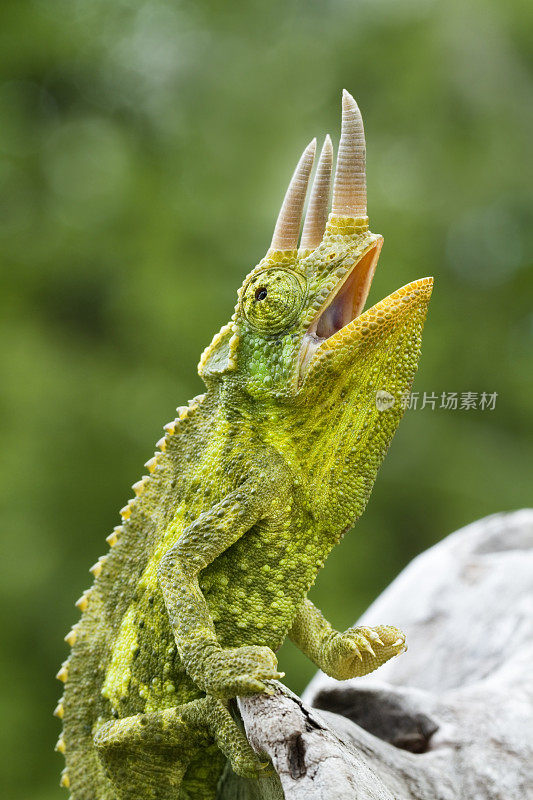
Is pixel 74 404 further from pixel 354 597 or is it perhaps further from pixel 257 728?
pixel 257 728

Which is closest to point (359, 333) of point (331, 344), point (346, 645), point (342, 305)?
point (331, 344)

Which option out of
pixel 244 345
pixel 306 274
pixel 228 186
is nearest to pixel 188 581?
pixel 244 345

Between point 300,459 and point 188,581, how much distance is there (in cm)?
45

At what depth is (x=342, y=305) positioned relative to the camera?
96.1 inches

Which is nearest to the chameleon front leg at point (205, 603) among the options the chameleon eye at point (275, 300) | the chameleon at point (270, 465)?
the chameleon at point (270, 465)

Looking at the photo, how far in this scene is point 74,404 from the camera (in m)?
5.50

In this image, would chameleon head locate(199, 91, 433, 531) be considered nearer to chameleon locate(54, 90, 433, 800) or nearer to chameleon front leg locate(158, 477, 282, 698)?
chameleon locate(54, 90, 433, 800)

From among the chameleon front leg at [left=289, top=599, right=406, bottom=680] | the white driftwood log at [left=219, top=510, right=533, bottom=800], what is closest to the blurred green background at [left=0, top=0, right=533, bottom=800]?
the white driftwood log at [left=219, top=510, right=533, bottom=800]

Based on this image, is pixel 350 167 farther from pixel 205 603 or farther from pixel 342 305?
pixel 205 603

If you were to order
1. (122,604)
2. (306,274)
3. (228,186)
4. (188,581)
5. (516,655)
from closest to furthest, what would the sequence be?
(188,581)
(306,274)
(122,604)
(516,655)
(228,186)

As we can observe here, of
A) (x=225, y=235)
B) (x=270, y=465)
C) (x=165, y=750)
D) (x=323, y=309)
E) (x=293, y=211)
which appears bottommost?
(x=165, y=750)

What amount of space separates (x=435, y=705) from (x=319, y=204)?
1.63m

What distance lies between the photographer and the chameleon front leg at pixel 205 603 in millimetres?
2000

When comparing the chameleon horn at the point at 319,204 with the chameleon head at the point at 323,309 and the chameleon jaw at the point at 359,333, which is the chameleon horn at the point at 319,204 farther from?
the chameleon jaw at the point at 359,333
